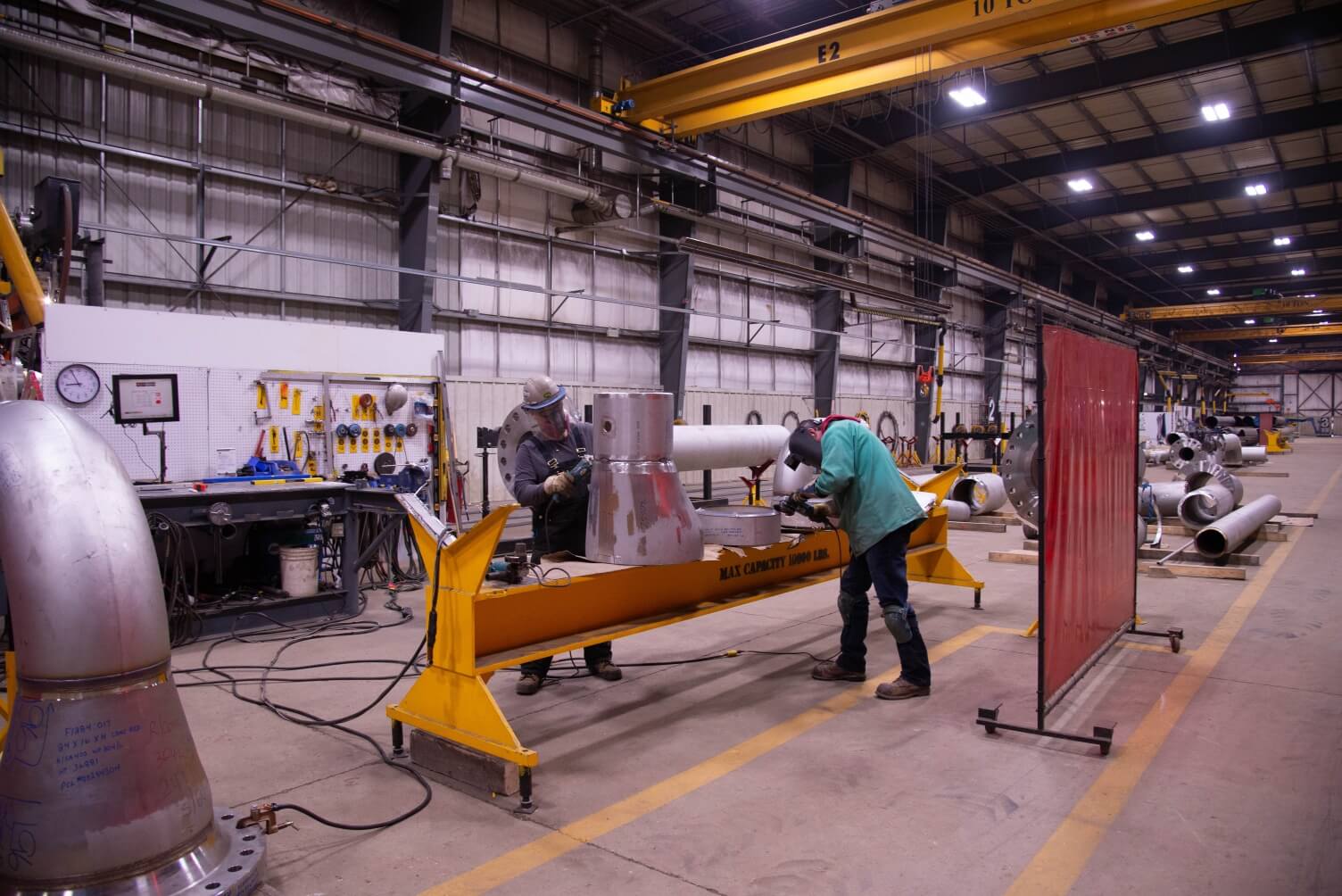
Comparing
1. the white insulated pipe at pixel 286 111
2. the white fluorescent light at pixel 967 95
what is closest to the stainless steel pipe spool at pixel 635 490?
the white insulated pipe at pixel 286 111

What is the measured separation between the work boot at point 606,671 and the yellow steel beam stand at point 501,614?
0.77 metres

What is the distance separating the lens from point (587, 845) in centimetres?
289

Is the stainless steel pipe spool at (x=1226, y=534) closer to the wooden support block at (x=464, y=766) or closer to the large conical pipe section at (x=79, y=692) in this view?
the wooden support block at (x=464, y=766)

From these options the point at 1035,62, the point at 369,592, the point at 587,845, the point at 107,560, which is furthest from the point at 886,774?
the point at 1035,62

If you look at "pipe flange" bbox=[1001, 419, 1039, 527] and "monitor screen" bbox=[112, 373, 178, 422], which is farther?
"pipe flange" bbox=[1001, 419, 1039, 527]

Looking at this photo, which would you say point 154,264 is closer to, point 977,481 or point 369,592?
point 369,592

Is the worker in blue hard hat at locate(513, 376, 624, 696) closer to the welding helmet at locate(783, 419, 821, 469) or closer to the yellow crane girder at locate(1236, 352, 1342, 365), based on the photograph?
the welding helmet at locate(783, 419, 821, 469)

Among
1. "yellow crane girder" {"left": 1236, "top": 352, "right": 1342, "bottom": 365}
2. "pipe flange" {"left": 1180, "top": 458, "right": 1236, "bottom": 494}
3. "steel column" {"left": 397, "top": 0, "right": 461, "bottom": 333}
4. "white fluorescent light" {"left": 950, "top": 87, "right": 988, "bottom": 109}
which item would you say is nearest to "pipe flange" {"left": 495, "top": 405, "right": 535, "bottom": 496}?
"steel column" {"left": 397, "top": 0, "right": 461, "bottom": 333}

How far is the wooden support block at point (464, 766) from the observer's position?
10.6ft

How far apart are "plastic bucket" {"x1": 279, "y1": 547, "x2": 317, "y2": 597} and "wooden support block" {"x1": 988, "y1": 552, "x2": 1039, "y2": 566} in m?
6.40

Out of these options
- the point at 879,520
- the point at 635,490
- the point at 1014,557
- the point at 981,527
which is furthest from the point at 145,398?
the point at 981,527

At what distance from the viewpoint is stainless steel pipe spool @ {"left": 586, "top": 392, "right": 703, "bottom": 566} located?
382 cm

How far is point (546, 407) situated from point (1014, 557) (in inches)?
237

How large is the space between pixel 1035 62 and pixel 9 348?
1505 centimetres
